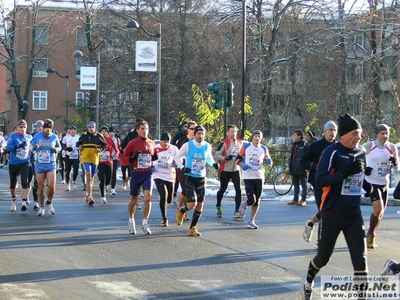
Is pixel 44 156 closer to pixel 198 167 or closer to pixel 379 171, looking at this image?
pixel 198 167

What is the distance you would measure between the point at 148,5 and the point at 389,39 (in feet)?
45.9

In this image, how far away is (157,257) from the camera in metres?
10.0

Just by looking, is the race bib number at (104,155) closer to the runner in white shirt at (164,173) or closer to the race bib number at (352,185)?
the runner in white shirt at (164,173)

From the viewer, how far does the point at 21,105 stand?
54594mm

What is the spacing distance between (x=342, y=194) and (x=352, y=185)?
0.14m

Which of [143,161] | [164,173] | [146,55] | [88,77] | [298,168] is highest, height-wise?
[146,55]

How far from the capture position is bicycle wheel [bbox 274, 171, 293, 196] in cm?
2177

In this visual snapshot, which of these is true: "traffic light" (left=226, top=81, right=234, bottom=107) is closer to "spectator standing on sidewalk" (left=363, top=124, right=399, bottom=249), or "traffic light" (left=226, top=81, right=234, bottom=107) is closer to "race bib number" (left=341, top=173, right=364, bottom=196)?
"spectator standing on sidewalk" (left=363, top=124, right=399, bottom=249)

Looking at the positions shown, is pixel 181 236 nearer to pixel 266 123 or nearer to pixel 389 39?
pixel 266 123

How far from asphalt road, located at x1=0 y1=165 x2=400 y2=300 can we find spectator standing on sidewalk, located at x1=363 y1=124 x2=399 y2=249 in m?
0.49

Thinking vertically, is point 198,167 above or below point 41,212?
above

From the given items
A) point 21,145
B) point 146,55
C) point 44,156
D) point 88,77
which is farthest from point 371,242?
point 88,77

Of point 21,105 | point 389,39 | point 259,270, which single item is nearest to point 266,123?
point 389,39

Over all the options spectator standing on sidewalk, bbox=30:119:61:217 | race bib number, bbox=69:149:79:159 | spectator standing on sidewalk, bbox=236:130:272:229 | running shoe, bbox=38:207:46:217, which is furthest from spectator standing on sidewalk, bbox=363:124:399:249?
race bib number, bbox=69:149:79:159
